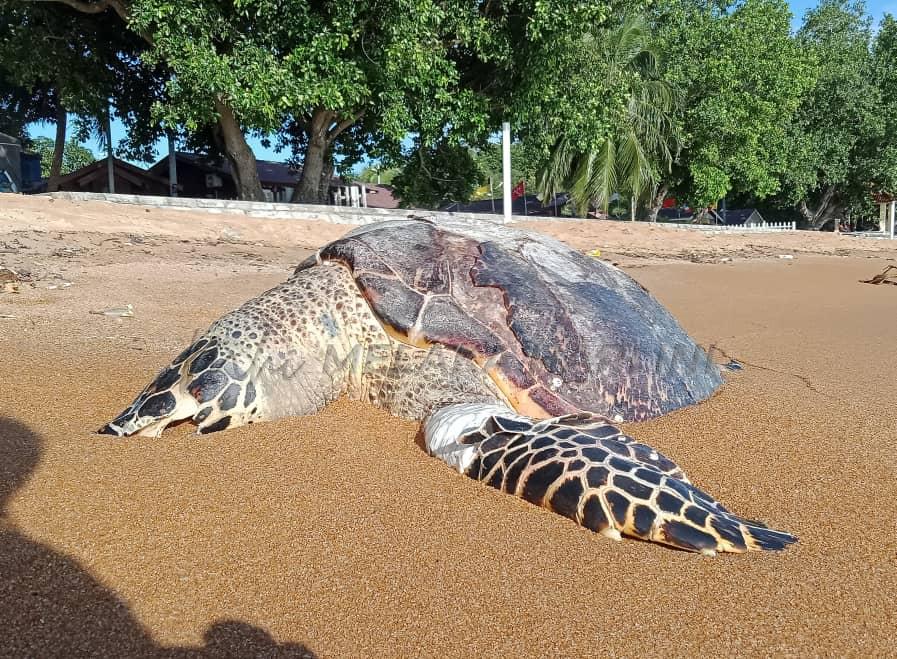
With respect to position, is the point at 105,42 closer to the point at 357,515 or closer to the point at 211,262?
the point at 211,262

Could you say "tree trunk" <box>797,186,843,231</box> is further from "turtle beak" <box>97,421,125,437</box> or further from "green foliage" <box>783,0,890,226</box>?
"turtle beak" <box>97,421,125,437</box>

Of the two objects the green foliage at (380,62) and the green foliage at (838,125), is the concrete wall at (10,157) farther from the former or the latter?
the green foliage at (838,125)

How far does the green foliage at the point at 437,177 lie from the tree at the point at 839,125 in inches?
584

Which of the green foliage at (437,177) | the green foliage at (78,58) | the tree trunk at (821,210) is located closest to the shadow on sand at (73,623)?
the green foliage at (78,58)

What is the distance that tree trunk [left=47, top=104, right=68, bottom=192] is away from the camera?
722 inches

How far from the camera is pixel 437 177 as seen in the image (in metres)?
15.5

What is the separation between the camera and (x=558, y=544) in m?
1.49

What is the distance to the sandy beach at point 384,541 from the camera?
116 cm

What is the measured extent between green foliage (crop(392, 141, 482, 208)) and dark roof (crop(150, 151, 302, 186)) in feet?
15.6

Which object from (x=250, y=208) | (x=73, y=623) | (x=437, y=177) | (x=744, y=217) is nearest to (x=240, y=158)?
(x=250, y=208)

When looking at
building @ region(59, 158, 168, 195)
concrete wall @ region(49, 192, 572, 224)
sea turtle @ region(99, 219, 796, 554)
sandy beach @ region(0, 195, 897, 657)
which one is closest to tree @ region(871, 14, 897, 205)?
concrete wall @ region(49, 192, 572, 224)

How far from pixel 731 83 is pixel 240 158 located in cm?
1532

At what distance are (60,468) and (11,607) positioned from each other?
0.70 metres

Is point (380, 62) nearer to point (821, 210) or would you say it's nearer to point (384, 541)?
point (384, 541)
